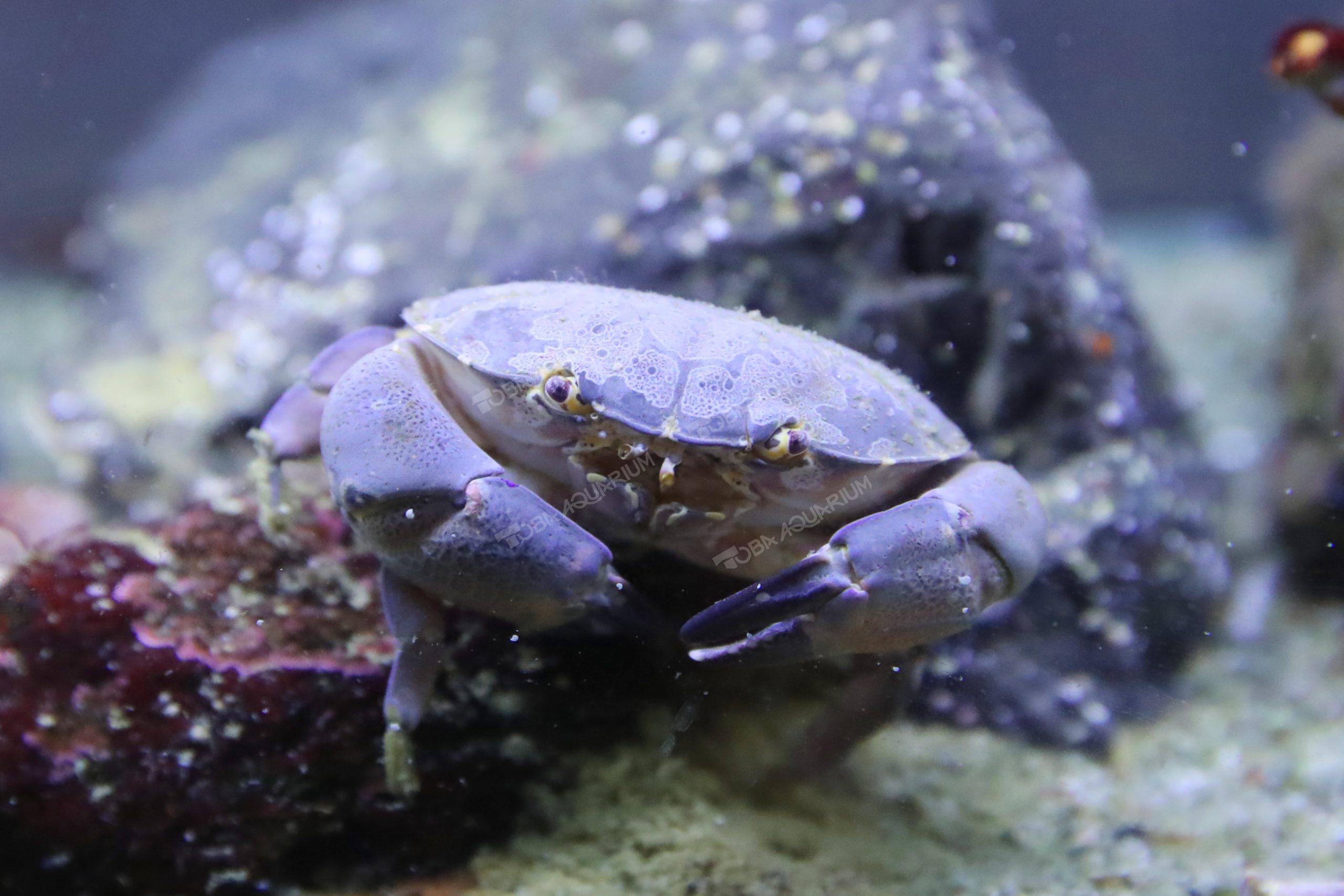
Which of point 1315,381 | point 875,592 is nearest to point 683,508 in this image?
point 875,592

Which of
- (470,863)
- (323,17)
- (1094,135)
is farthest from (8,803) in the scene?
(1094,135)

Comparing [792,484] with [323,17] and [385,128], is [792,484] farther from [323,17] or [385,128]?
[323,17]

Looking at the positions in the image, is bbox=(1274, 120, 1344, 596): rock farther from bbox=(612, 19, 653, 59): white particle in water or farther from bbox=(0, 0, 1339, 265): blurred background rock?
bbox=(612, 19, 653, 59): white particle in water

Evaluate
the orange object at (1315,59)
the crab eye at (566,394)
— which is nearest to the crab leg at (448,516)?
the crab eye at (566,394)

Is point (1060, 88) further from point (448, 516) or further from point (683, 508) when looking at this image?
point (448, 516)

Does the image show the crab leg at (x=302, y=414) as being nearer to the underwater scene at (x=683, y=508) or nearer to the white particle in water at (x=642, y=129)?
the underwater scene at (x=683, y=508)
